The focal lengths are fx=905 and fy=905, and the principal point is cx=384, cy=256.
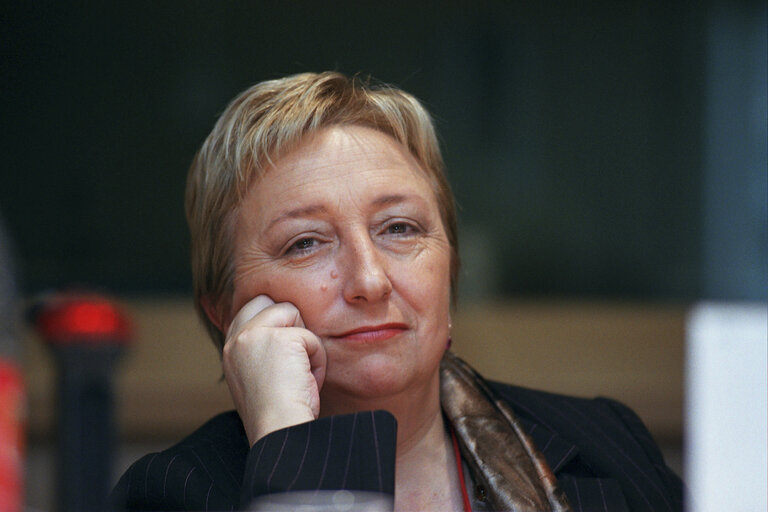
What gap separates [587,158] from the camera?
4.87 metres

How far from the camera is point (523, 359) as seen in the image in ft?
13.9

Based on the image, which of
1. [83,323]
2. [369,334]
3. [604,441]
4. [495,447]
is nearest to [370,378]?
[369,334]

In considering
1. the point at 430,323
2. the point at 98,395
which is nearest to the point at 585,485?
the point at 430,323

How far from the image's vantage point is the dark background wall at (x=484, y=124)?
15.0 feet

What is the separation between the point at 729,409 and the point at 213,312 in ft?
3.00

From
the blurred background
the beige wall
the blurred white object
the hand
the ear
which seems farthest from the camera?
the blurred background

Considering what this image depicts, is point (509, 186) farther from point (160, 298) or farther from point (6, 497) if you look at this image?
point (6, 497)

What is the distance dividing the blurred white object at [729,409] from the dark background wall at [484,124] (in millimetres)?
3503

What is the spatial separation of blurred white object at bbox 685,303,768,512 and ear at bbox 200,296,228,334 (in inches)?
32.5

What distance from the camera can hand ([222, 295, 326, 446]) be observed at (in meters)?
1.27

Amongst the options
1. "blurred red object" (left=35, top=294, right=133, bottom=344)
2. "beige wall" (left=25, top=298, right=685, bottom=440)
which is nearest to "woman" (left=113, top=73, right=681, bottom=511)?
"blurred red object" (left=35, top=294, right=133, bottom=344)

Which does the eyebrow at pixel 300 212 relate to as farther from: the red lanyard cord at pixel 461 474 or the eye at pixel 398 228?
the red lanyard cord at pixel 461 474

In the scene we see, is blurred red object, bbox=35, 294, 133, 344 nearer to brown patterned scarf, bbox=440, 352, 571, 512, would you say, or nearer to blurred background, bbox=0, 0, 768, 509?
brown patterned scarf, bbox=440, 352, 571, 512

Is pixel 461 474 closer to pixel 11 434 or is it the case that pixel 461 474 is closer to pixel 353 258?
pixel 353 258
